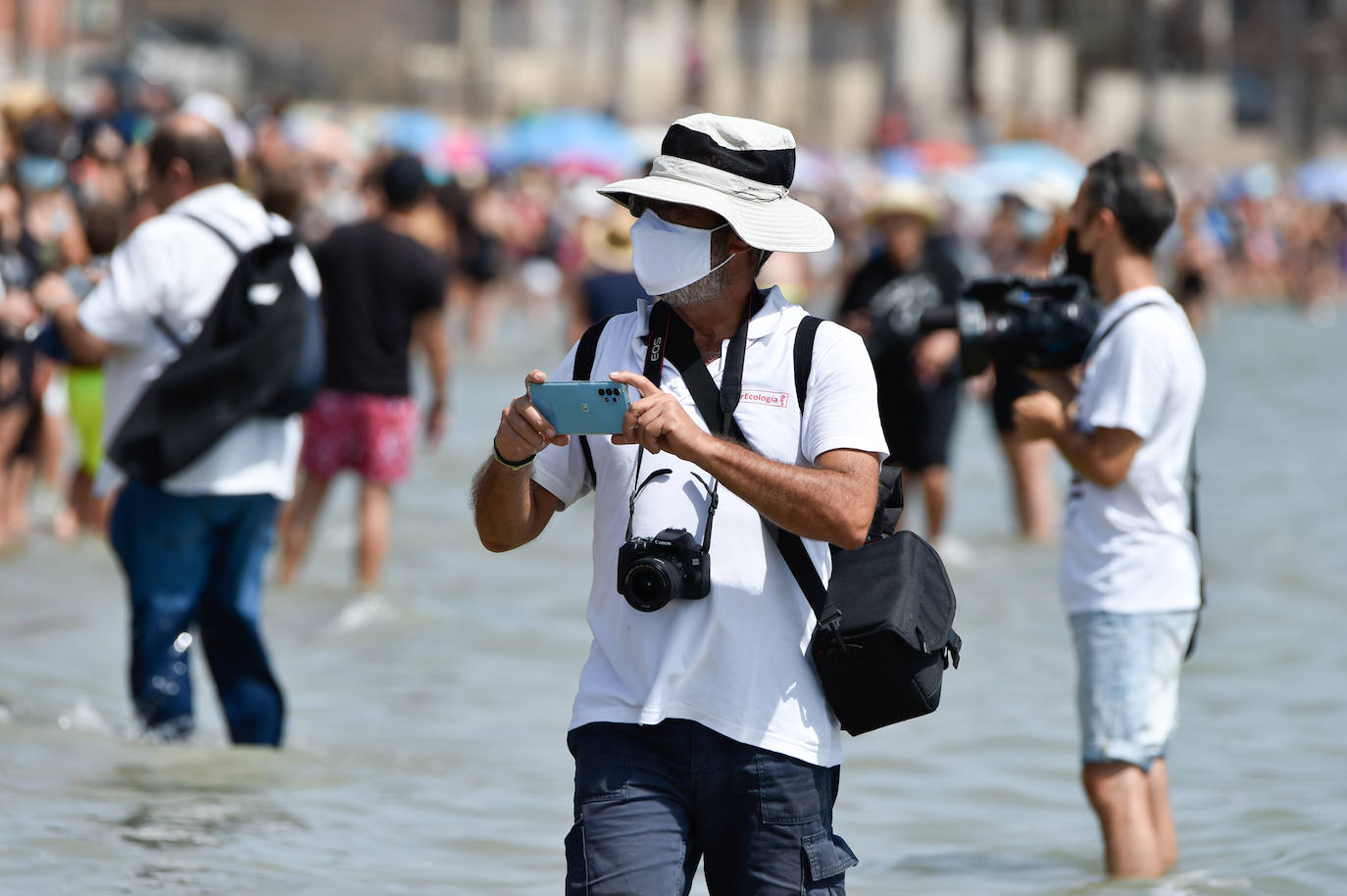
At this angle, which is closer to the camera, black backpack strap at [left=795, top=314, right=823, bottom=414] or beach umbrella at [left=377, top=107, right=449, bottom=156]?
black backpack strap at [left=795, top=314, right=823, bottom=414]

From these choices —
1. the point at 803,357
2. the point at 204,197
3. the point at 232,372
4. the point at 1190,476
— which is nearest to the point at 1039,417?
the point at 1190,476

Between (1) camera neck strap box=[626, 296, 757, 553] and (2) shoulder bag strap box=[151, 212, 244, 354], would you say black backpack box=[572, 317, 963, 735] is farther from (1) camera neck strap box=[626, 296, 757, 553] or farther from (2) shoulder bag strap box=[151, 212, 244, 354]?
(2) shoulder bag strap box=[151, 212, 244, 354]

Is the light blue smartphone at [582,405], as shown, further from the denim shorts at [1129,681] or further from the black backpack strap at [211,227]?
the black backpack strap at [211,227]

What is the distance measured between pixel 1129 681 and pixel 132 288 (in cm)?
314

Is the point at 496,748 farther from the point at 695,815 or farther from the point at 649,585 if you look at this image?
the point at 649,585

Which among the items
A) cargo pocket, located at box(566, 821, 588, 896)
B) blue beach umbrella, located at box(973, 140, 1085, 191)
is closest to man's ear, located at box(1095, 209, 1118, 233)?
cargo pocket, located at box(566, 821, 588, 896)

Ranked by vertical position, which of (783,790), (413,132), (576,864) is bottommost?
(576,864)

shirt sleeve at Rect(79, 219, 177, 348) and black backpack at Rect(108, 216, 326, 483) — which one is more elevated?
shirt sleeve at Rect(79, 219, 177, 348)

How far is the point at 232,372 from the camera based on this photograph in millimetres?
6102

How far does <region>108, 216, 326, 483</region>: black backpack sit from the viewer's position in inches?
236

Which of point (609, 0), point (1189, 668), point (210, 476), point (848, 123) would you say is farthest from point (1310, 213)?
point (210, 476)

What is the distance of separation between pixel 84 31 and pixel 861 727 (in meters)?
45.9

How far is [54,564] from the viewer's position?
10.7 m

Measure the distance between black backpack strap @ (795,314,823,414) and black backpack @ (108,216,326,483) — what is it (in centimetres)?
283
